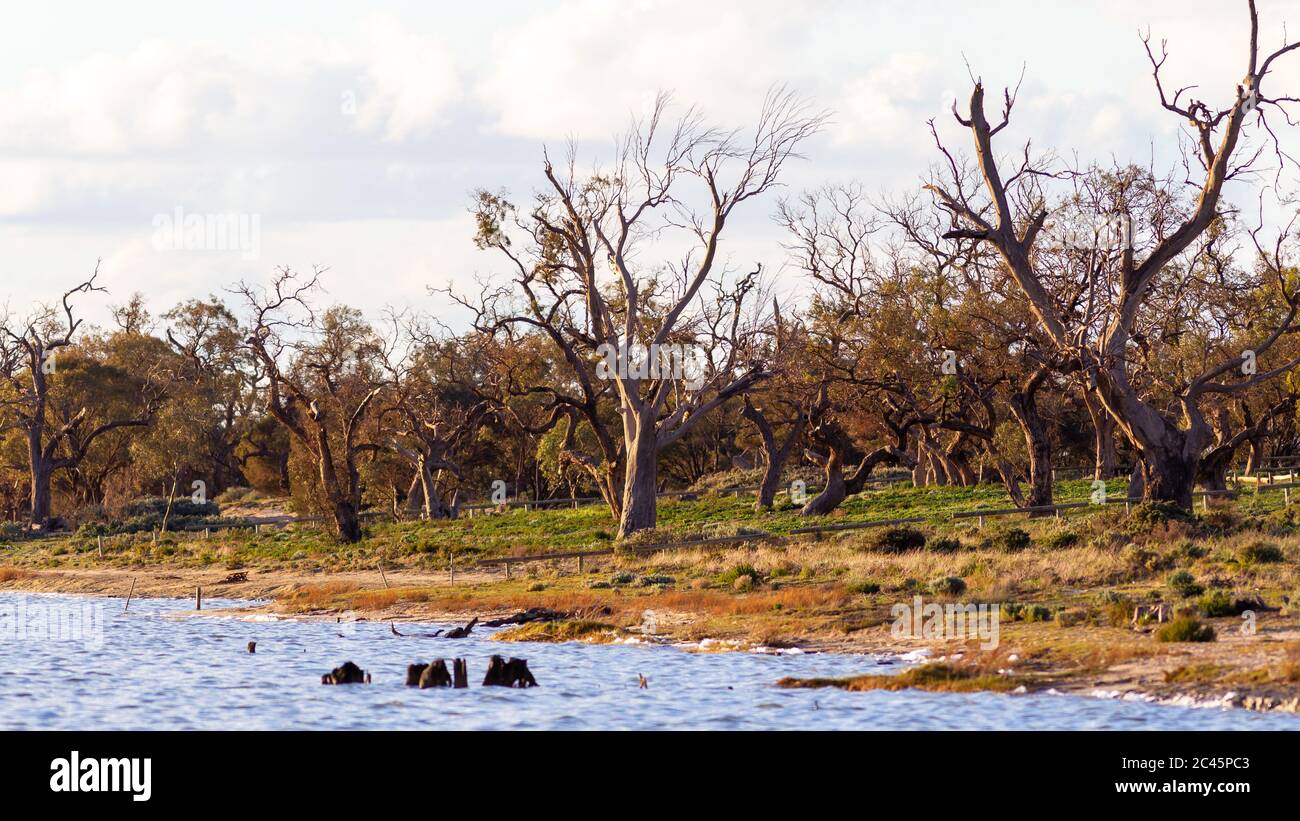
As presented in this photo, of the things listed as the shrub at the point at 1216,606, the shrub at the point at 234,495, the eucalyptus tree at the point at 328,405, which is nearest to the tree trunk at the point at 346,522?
the eucalyptus tree at the point at 328,405

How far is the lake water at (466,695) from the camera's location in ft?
61.4

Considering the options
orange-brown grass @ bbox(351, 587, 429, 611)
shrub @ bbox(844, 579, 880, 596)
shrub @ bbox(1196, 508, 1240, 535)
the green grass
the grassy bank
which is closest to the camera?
the grassy bank

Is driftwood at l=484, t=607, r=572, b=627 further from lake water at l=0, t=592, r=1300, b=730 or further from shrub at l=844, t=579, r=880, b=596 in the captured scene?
shrub at l=844, t=579, r=880, b=596

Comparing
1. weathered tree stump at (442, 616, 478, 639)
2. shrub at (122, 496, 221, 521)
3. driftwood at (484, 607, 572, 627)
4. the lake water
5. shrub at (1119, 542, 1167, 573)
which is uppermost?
shrub at (122, 496, 221, 521)

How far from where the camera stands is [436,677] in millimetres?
22359

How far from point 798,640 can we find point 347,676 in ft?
27.3

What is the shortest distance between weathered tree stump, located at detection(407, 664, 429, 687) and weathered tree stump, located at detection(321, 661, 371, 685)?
70 centimetres

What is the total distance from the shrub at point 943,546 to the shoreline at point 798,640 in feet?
27.3

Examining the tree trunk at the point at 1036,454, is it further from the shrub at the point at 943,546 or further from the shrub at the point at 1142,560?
the shrub at the point at 1142,560

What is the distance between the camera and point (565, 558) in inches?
1641

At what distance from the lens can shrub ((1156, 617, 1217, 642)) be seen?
22.1 metres

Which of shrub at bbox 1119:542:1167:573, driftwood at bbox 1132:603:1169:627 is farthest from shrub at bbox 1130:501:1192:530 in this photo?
driftwood at bbox 1132:603:1169:627

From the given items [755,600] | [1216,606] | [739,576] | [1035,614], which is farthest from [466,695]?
[739,576]
